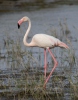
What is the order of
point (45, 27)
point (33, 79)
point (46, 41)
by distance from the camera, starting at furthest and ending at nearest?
point (45, 27) < point (46, 41) < point (33, 79)

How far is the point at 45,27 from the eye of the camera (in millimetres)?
17703

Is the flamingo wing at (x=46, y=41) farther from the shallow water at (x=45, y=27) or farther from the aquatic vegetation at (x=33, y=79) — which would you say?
the shallow water at (x=45, y=27)

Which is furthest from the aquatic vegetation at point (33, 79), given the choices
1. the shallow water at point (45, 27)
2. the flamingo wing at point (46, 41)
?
the flamingo wing at point (46, 41)

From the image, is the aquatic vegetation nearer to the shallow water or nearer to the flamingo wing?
the shallow water

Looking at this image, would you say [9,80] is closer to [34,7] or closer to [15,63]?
[15,63]

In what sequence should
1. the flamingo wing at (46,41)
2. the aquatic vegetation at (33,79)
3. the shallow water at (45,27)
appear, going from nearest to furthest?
the aquatic vegetation at (33,79), the flamingo wing at (46,41), the shallow water at (45,27)

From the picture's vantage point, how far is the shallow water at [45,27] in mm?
11945

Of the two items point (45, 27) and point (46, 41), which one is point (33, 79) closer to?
point (46, 41)

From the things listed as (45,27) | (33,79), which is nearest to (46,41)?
(33,79)

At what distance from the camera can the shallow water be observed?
11945mm

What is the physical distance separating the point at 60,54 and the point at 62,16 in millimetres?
8244

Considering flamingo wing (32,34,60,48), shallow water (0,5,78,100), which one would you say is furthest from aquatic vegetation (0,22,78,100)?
flamingo wing (32,34,60,48)

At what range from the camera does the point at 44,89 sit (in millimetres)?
8922

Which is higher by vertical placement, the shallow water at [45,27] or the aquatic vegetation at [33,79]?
the shallow water at [45,27]
